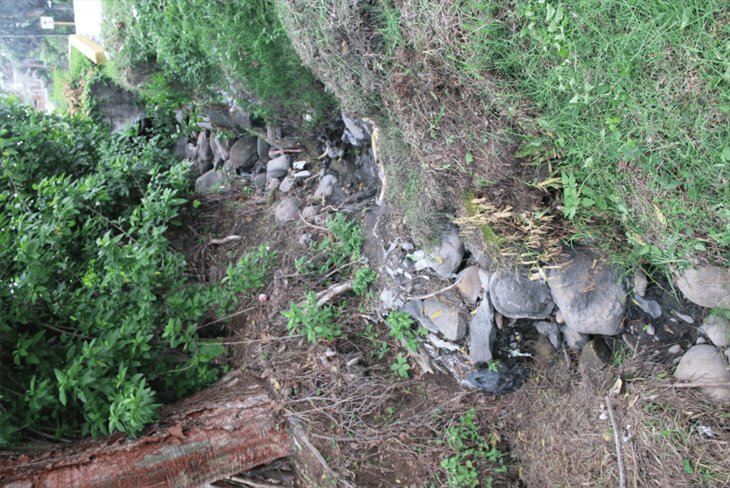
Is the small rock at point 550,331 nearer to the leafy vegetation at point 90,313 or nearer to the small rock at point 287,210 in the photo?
the leafy vegetation at point 90,313

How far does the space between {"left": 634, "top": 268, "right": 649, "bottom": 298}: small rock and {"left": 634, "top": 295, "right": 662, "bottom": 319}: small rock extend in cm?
5

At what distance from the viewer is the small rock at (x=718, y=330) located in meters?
2.32

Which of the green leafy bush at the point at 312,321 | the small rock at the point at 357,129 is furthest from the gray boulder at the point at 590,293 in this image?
the small rock at the point at 357,129

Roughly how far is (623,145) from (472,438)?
222cm

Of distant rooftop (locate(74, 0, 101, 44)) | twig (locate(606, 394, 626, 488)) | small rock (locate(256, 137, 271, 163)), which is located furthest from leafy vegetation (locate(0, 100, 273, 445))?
distant rooftop (locate(74, 0, 101, 44))

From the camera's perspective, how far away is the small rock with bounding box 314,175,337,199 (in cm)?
490

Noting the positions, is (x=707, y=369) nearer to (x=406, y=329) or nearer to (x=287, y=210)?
(x=406, y=329)

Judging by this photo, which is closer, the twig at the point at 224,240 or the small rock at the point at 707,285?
the small rock at the point at 707,285

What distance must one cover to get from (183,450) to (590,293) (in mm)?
2533

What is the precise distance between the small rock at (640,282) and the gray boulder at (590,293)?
7cm

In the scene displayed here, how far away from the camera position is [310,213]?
4.85 meters

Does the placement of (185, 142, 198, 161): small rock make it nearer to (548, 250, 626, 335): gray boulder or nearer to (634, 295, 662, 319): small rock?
(548, 250, 626, 335): gray boulder

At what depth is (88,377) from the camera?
321 cm

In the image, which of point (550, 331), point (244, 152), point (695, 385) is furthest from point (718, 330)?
point (244, 152)
